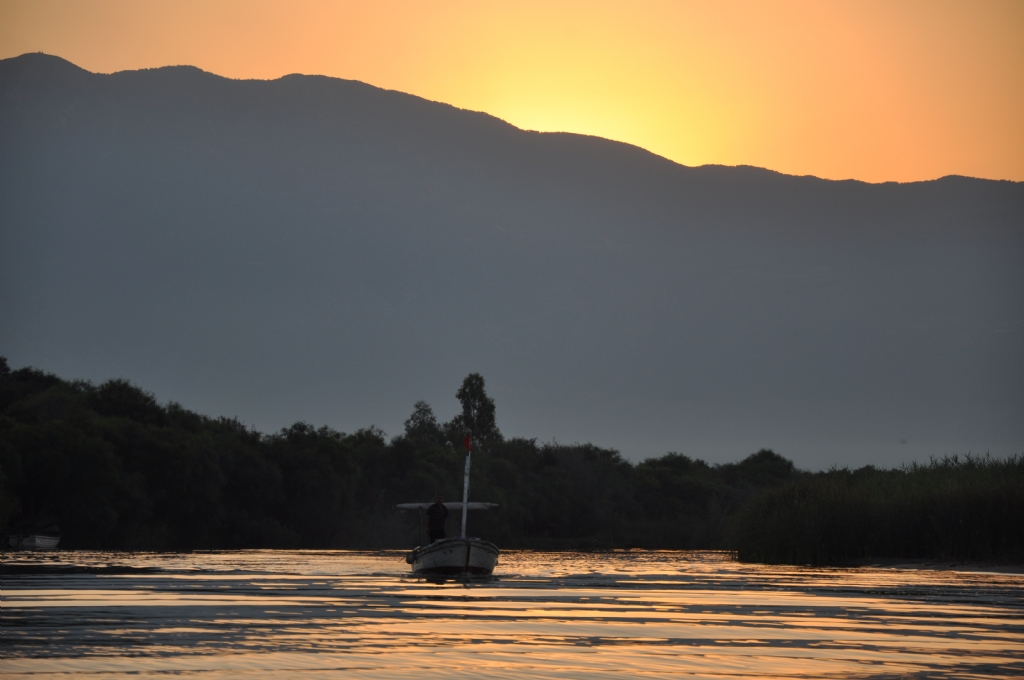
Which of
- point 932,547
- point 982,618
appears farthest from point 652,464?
point 982,618

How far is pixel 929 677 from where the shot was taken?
592 inches

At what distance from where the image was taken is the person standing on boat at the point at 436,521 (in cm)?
4191

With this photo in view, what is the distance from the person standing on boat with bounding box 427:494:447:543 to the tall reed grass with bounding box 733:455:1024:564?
41.9 feet

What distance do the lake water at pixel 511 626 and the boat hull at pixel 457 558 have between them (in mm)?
1648

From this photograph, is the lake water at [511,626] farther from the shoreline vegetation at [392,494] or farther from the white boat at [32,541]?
the white boat at [32,541]

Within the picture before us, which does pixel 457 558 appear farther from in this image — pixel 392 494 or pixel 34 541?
pixel 392 494

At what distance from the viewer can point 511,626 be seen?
21219 millimetres

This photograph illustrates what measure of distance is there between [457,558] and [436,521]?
3.65m

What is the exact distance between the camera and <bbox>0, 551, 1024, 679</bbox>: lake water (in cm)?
1573

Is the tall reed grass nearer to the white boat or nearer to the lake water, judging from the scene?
the lake water

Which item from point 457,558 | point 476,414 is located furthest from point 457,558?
point 476,414

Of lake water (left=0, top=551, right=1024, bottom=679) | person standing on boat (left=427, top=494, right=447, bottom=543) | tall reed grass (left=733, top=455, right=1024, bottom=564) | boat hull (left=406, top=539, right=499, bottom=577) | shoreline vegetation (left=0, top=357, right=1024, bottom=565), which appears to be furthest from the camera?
shoreline vegetation (left=0, top=357, right=1024, bottom=565)

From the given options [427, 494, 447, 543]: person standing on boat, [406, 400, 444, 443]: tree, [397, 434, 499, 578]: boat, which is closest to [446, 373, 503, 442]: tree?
[406, 400, 444, 443]: tree

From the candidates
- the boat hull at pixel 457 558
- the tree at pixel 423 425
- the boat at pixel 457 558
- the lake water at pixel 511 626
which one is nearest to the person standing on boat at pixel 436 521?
the boat at pixel 457 558
